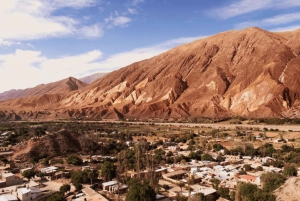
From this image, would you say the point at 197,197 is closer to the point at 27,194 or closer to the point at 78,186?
the point at 78,186

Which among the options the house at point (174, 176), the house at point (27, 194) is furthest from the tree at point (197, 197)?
the house at point (27, 194)

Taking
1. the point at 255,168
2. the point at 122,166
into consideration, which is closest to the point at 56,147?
the point at 122,166

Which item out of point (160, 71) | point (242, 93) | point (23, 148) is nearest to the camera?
point (23, 148)

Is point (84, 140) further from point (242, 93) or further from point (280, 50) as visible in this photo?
point (280, 50)

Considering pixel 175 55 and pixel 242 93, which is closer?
pixel 242 93

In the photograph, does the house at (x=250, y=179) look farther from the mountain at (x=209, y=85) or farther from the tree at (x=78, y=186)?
the mountain at (x=209, y=85)

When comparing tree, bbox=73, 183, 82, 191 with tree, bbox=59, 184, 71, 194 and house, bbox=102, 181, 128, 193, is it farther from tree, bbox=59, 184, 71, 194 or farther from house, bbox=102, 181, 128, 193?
house, bbox=102, 181, 128, 193

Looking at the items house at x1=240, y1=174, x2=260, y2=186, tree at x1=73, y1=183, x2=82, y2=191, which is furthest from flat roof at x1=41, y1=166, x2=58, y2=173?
house at x1=240, y1=174, x2=260, y2=186
